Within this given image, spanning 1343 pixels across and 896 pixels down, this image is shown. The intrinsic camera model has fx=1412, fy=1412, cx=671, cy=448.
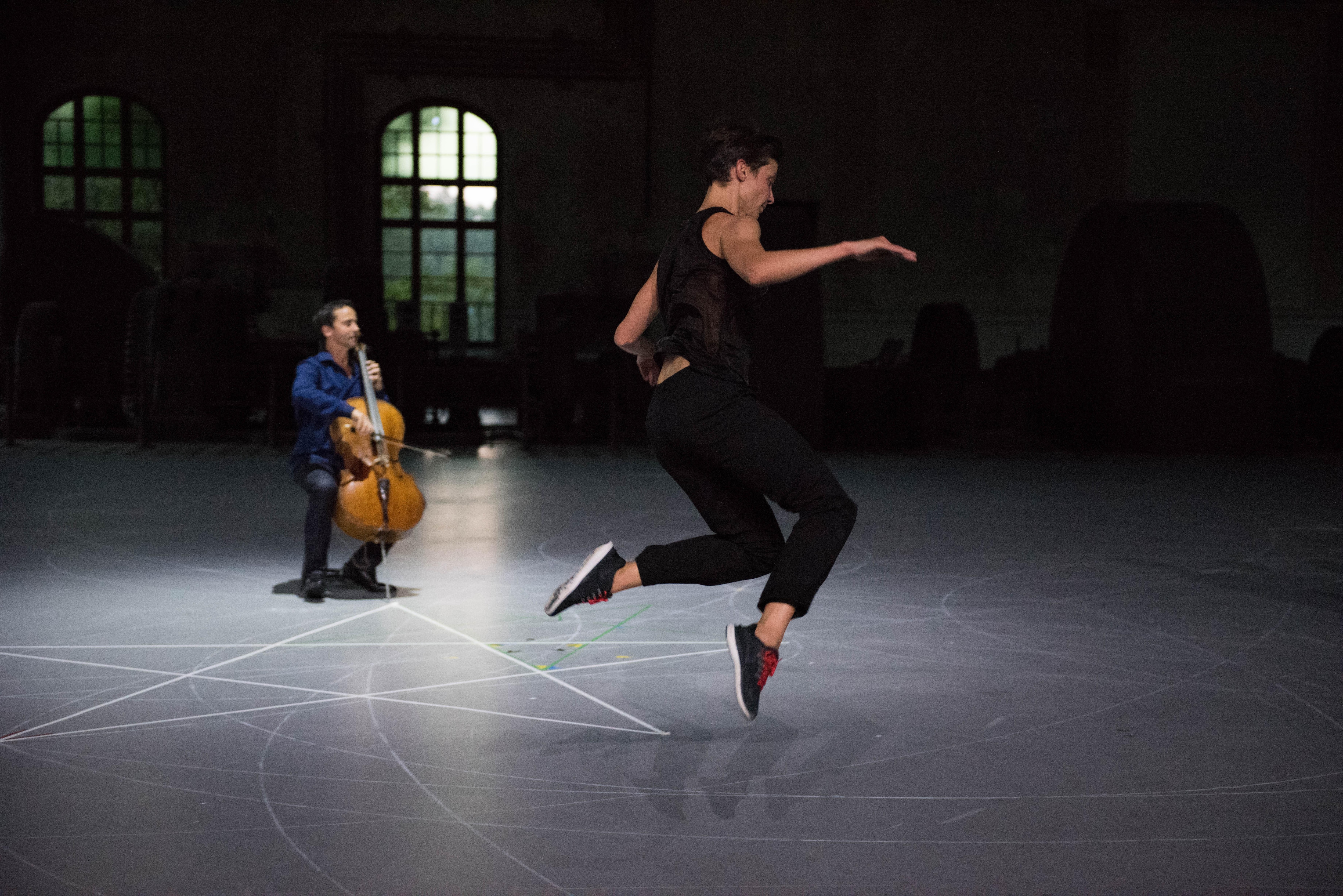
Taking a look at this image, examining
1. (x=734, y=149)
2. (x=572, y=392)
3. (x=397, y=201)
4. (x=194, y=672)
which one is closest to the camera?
(x=734, y=149)

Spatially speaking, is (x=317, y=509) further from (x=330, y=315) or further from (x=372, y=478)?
(x=330, y=315)

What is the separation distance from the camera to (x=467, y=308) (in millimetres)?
24469

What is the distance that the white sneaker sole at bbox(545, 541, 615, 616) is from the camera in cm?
429

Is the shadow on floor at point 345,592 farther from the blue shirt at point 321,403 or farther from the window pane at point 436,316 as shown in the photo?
the window pane at point 436,316

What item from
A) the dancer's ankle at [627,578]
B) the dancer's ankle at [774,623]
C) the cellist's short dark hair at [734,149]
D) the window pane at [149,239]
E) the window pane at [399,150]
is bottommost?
the dancer's ankle at [774,623]

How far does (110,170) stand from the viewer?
24.0 m

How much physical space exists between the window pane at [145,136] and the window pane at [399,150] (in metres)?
3.70

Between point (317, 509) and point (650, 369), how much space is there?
279 centimetres

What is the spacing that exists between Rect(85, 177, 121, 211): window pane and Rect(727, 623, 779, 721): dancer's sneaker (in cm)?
2278

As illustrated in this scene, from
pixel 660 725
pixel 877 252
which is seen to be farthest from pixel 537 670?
pixel 877 252

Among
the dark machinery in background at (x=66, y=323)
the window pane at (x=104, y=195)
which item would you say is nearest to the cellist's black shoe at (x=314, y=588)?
the dark machinery in background at (x=66, y=323)

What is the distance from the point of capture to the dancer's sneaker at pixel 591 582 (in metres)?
4.29

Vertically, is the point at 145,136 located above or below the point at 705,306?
above

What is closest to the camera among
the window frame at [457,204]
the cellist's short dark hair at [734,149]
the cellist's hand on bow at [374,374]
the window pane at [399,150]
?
the cellist's short dark hair at [734,149]
